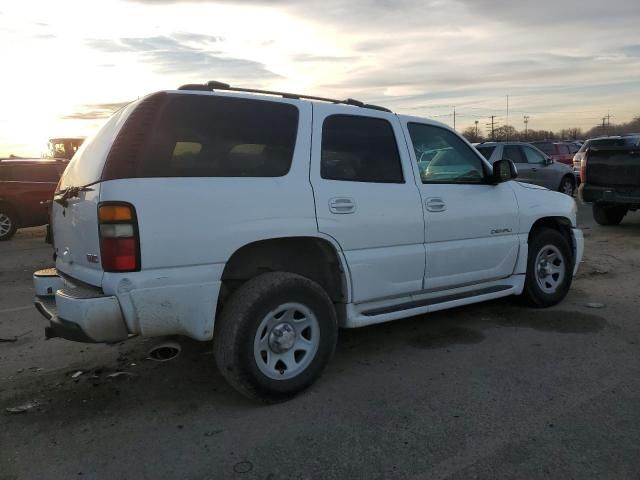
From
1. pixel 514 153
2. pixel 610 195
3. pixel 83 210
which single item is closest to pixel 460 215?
pixel 83 210

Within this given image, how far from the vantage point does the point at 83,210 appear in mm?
3404

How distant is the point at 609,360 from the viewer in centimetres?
427

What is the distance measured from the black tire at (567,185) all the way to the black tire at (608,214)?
4423mm

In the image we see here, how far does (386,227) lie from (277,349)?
4.02 feet

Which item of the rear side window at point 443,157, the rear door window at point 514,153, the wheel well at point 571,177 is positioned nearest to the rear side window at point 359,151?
the rear side window at point 443,157

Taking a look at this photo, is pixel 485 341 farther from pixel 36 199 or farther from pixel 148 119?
pixel 36 199

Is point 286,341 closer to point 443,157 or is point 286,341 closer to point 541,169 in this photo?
point 443,157

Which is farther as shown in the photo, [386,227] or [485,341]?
[485,341]

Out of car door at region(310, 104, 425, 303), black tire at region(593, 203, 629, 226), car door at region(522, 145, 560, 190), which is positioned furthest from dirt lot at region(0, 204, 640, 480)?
car door at region(522, 145, 560, 190)

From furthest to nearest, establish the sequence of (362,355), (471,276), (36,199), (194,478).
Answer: (36,199)
(471,276)
(362,355)
(194,478)

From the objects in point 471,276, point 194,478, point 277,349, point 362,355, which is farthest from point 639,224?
point 194,478

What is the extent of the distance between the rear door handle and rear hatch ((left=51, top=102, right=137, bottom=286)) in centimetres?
145

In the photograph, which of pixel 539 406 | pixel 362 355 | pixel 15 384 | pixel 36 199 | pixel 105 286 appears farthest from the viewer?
pixel 36 199

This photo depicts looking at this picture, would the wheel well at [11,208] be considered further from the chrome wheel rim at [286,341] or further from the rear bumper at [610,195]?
the rear bumper at [610,195]
